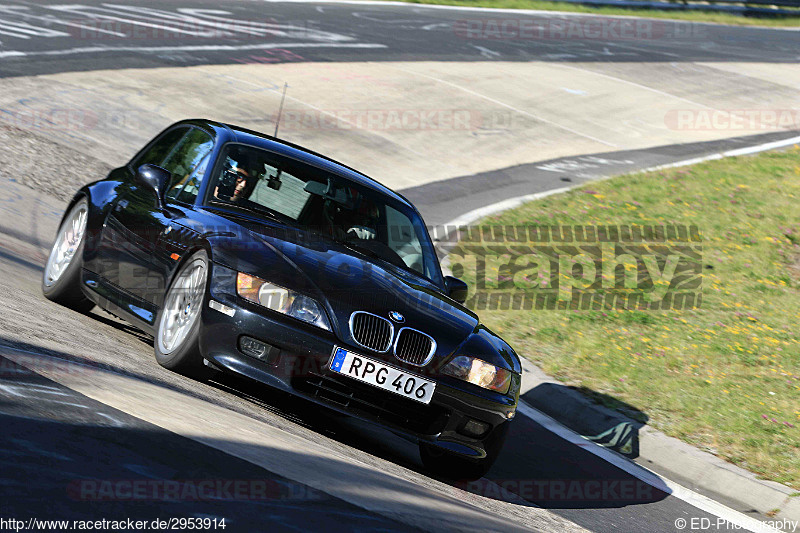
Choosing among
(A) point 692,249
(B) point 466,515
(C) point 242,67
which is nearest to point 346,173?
(B) point 466,515

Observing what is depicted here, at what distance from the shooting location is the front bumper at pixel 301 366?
5168 millimetres

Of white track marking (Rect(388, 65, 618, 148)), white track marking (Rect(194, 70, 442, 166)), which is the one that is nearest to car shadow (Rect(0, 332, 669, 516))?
white track marking (Rect(194, 70, 442, 166))

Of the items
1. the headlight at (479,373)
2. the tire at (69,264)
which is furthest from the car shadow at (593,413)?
the tire at (69,264)

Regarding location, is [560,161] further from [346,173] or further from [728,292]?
[346,173]

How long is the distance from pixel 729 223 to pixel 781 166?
379 cm

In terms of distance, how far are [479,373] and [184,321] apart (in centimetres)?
164

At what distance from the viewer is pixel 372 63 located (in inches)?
892

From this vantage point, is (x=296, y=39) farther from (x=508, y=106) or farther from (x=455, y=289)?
(x=455, y=289)

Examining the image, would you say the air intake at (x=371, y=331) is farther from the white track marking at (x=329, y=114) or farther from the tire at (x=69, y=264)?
the white track marking at (x=329, y=114)

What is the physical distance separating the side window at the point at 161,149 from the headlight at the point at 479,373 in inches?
117

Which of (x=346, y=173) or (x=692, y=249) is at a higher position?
(x=346, y=173)

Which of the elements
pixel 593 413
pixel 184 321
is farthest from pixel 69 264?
pixel 593 413

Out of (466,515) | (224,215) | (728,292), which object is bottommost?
(728,292)

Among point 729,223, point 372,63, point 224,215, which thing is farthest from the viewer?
point 372,63
